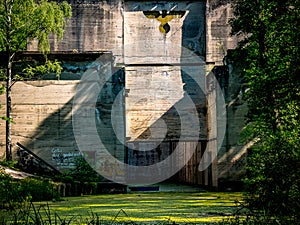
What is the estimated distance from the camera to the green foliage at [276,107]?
24.9 feet

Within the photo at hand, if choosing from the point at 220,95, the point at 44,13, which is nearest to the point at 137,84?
the point at 220,95

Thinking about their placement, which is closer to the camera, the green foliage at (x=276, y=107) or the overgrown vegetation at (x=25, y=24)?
the green foliage at (x=276, y=107)

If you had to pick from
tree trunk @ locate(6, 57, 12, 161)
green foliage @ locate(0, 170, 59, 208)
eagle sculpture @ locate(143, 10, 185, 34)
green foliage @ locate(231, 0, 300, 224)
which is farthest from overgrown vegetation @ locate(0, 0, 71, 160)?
green foliage @ locate(231, 0, 300, 224)

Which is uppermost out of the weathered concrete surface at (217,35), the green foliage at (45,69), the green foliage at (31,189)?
the weathered concrete surface at (217,35)

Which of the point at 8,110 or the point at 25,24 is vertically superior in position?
the point at 25,24

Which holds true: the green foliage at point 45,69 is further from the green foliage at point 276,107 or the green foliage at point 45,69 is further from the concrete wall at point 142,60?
the green foliage at point 276,107

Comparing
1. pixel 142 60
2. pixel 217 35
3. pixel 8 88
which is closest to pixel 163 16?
pixel 142 60

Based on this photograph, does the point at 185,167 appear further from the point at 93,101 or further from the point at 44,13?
the point at 44,13

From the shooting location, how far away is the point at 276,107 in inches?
447

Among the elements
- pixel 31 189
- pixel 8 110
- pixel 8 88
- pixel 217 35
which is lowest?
pixel 31 189

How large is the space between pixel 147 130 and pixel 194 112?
162cm

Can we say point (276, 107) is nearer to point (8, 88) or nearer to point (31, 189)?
point (31, 189)

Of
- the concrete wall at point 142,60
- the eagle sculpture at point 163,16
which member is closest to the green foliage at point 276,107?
the concrete wall at point 142,60

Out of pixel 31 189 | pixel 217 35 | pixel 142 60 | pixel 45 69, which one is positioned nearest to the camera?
pixel 31 189
